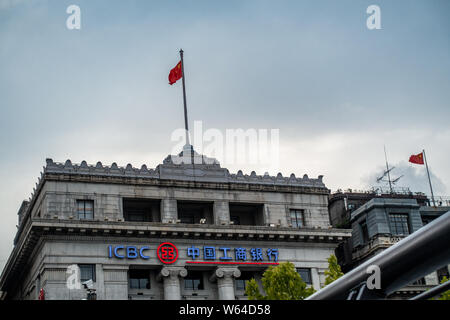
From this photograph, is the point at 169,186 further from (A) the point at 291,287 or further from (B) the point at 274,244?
(A) the point at 291,287

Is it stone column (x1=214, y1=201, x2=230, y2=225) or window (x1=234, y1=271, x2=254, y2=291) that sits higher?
stone column (x1=214, y1=201, x2=230, y2=225)

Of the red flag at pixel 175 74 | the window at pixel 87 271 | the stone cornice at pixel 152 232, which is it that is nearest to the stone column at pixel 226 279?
the stone cornice at pixel 152 232

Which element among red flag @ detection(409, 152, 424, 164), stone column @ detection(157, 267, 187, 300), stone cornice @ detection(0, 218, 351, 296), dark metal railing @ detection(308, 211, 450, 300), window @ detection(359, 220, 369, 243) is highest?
red flag @ detection(409, 152, 424, 164)

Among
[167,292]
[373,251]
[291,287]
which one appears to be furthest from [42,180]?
[373,251]

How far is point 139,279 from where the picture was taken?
55094 mm

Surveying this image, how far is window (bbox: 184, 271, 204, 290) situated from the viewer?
5619cm

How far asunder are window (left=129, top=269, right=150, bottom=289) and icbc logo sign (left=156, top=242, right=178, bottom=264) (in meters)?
2.55

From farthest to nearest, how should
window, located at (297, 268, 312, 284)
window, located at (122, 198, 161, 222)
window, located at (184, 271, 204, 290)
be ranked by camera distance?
window, located at (297, 268, 312, 284) → window, located at (122, 198, 161, 222) → window, located at (184, 271, 204, 290)

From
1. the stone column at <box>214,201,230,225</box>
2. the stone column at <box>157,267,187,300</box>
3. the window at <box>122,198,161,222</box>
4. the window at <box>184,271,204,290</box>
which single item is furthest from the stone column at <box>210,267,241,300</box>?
the window at <box>122,198,161,222</box>

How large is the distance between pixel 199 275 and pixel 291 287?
1481 centimetres

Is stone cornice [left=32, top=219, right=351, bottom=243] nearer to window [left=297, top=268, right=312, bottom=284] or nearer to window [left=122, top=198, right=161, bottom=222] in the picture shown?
window [left=297, top=268, right=312, bottom=284]

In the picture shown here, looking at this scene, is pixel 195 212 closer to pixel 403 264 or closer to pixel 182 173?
pixel 182 173
